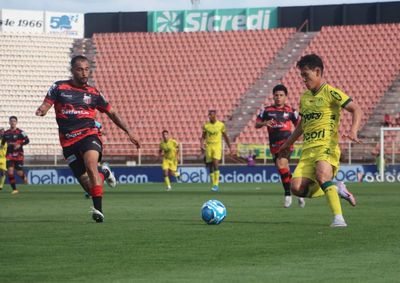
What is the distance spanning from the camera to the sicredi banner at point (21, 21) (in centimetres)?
5791

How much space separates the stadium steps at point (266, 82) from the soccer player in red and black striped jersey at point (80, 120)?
111 feet

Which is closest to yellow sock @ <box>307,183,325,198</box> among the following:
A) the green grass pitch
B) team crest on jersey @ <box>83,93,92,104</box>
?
the green grass pitch

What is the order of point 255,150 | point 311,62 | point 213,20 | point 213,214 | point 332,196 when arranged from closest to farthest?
point 332,196 → point 311,62 → point 213,214 → point 255,150 → point 213,20

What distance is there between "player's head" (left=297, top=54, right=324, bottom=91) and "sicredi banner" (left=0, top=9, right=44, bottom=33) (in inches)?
1832

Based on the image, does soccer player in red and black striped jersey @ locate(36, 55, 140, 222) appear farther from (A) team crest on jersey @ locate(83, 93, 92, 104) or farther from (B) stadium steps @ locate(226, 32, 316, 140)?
(B) stadium steps @ locate(226, 32, 316, 140)

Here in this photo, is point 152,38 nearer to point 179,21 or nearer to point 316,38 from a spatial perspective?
point 179,21


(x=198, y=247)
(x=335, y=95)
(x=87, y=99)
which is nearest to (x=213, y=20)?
(x=87, y=99)

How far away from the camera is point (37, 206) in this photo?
20.0 metres

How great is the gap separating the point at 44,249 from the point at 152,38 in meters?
47.7

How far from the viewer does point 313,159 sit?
13031mm

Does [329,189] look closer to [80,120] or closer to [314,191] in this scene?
[314,191]

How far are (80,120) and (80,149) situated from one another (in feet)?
1.33

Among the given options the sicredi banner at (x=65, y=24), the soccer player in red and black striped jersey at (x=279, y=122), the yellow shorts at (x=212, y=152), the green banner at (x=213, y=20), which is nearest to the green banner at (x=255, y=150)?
the yellow shorts at (x=212, y=152)

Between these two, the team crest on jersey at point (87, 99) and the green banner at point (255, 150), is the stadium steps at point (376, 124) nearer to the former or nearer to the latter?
the green banner at point (255, 150)
